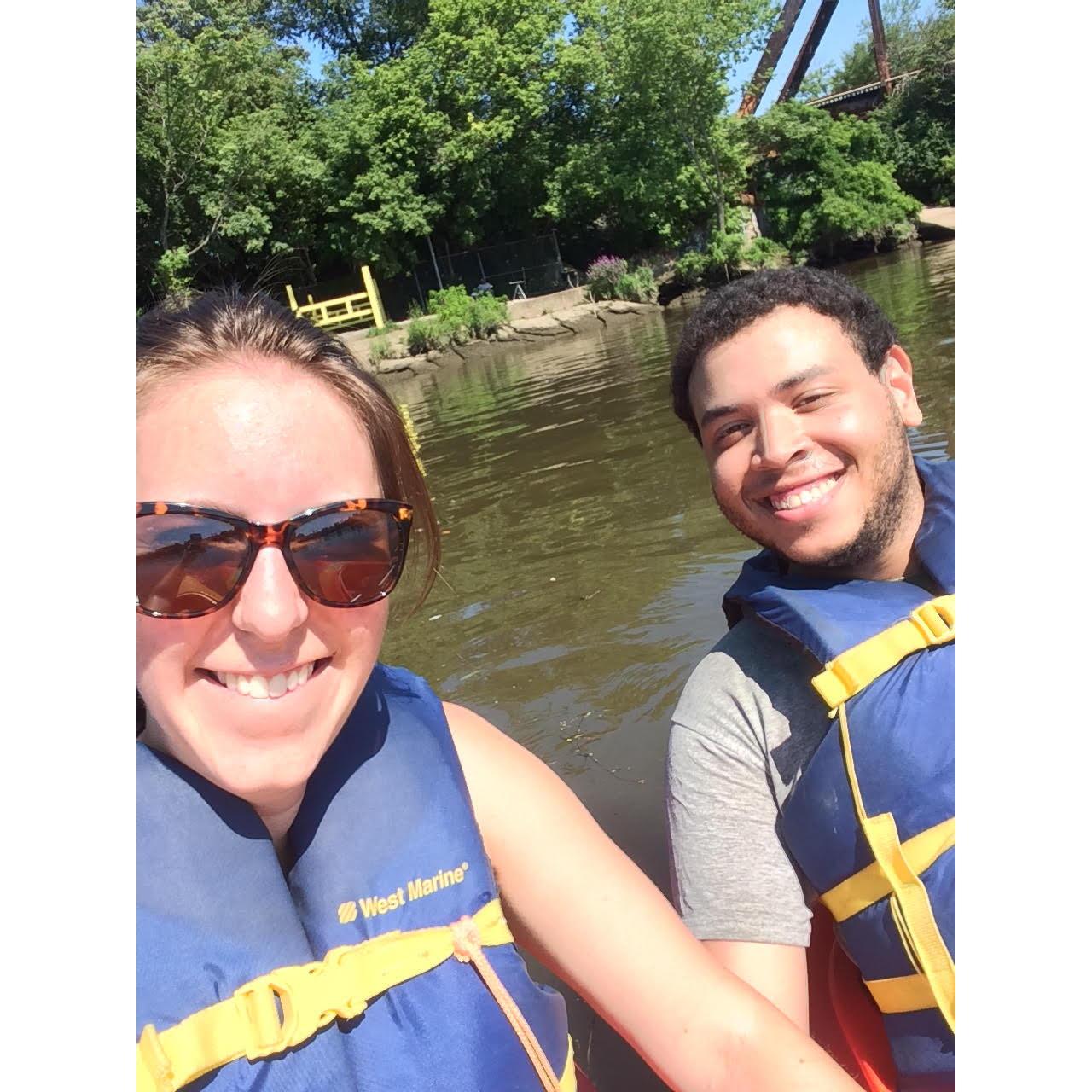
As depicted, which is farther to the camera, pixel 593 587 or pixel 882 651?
pixel 593 587

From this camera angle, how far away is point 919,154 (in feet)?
83.8

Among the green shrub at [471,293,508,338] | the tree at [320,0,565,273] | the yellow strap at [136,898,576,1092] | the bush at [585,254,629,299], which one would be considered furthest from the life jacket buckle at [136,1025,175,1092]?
the tree at [320,0,565,273]

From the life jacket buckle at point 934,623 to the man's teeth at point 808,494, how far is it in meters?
0.30

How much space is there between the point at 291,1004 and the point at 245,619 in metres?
0.50

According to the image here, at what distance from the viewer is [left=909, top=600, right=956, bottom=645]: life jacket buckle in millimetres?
1589

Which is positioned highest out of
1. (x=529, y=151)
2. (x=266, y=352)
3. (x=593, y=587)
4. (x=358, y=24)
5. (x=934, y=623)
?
(x=358, y=24)

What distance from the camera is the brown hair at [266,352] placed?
117 centimetres

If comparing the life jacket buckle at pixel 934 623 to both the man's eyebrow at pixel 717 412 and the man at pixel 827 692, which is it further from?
the man's eyebrow at pixel 717 412

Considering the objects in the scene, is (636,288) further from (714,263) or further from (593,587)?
(593,587)

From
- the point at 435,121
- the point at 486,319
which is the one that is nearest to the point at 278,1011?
the point at 486,319

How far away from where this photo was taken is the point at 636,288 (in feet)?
79.9

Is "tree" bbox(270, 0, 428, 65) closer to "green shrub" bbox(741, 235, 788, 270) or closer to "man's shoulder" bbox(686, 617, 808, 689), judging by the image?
"green shrub" bbox(741, 235, 788, 270)
